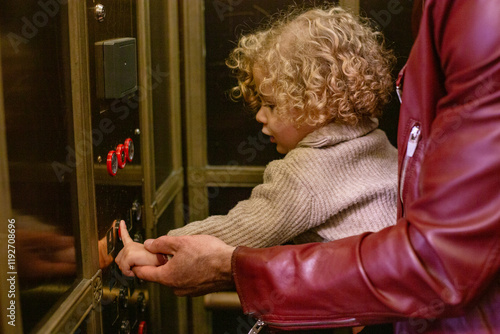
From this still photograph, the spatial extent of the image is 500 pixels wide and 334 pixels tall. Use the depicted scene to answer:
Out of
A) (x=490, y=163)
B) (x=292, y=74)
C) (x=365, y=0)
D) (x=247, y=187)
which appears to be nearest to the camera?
(x=490, y=163)

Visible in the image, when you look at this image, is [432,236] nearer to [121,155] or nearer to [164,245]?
[164,245]

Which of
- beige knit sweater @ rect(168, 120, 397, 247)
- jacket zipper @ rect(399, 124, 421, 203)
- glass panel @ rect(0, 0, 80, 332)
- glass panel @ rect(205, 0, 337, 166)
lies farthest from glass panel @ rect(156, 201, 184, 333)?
jacket zipper @ rect(399, 124, 421, 203)

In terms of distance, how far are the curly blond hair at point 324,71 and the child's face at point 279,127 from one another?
25 millimetres

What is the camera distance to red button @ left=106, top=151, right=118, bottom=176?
44.5 inches

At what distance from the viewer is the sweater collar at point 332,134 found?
1.25 meters

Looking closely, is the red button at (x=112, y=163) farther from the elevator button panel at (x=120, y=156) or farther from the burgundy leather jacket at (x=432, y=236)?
the burgundy leather jacket at (x=432, y=236)

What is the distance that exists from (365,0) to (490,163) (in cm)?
112

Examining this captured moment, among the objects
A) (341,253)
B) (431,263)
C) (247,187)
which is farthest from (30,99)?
(247,187)

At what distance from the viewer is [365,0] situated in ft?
5.45

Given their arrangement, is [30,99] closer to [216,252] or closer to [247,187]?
[216,252]

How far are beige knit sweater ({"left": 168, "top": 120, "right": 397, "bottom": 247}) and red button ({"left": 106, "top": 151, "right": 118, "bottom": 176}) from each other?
0.20 metres

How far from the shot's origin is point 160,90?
1688mm

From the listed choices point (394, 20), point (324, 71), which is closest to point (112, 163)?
point (324, 71)

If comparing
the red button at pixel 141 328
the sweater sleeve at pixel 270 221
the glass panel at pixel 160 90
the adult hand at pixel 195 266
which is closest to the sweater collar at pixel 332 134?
the sweater sleeve at pixel 270 221
